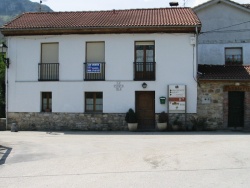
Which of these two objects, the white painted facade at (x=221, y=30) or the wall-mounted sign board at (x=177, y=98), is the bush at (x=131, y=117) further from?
the white painted facade at (x=221, y=30)

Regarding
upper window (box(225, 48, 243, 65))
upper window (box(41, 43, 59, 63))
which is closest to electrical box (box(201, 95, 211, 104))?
upper window (box(225, 48, 243, 65))

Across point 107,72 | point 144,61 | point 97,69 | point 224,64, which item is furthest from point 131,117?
point 224,64

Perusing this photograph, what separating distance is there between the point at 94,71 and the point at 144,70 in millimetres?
2591

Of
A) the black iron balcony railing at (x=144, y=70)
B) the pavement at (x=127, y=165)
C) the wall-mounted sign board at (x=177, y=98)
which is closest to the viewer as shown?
the pavement at (x=127, y=165)

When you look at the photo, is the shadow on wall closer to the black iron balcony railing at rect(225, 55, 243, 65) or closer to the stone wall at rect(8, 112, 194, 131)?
the stone wall at rect(8, 112, 194, 131)

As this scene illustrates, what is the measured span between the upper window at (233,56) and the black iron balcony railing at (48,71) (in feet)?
35.9

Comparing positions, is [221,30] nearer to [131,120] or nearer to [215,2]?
[215,2]

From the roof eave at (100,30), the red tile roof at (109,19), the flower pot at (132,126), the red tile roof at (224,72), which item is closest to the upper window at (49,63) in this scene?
the roof eave at (100,30)

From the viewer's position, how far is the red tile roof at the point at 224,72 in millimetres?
18062

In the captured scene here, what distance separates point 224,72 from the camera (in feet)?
62.1

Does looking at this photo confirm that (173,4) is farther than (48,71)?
Yes

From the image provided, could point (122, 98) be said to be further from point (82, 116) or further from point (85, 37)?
point (85, 37)

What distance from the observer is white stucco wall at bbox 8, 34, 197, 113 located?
18594 millimetres

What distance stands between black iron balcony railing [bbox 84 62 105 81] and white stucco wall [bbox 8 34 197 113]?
226mm
